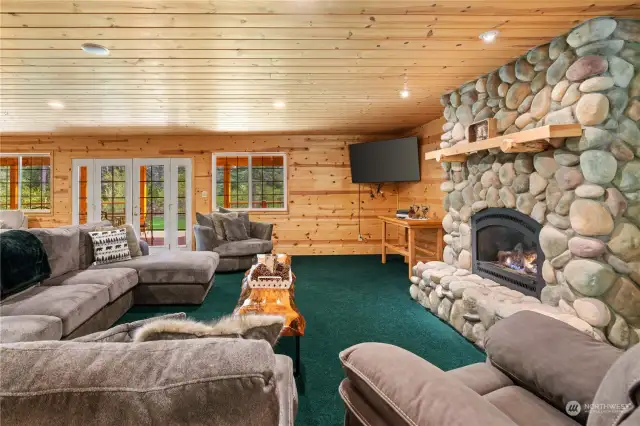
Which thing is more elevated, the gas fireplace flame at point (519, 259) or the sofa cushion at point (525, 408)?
the gas fireplace flame at point (519, 259)

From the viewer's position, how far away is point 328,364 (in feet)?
8.29

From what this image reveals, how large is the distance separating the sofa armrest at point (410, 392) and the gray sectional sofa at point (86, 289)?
1960mm

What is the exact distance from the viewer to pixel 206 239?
5562mm

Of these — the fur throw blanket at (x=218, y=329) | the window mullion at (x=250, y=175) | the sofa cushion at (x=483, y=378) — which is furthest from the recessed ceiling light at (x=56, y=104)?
the sofa cushion at (x=483, y=378)

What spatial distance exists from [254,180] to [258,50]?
15.0ft

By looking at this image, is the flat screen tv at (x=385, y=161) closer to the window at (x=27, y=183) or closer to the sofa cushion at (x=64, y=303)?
the sofa cushion at (x=64, y=303)

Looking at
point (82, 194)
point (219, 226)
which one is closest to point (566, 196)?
point (219, 226)

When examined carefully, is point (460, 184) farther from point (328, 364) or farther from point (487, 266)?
point (328, 364)

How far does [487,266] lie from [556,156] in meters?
1.27

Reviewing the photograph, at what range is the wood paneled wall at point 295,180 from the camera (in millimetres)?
6980

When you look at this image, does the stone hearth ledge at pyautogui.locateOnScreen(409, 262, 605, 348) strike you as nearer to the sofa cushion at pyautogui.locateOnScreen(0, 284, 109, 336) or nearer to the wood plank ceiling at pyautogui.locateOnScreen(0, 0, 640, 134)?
the wood plank ceiling at pyautogui.locateOnScreen(0, 0, 640, 134)

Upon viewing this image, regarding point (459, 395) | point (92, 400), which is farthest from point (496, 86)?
point (92, 400)

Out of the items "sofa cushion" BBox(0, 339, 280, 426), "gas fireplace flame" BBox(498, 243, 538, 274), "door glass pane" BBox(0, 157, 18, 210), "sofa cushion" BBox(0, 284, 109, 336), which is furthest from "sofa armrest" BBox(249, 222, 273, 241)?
"sofa cushion" BBox(0, 339, 280, 426)

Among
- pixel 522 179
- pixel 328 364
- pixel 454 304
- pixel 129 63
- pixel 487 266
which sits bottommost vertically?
pixel 328 364
